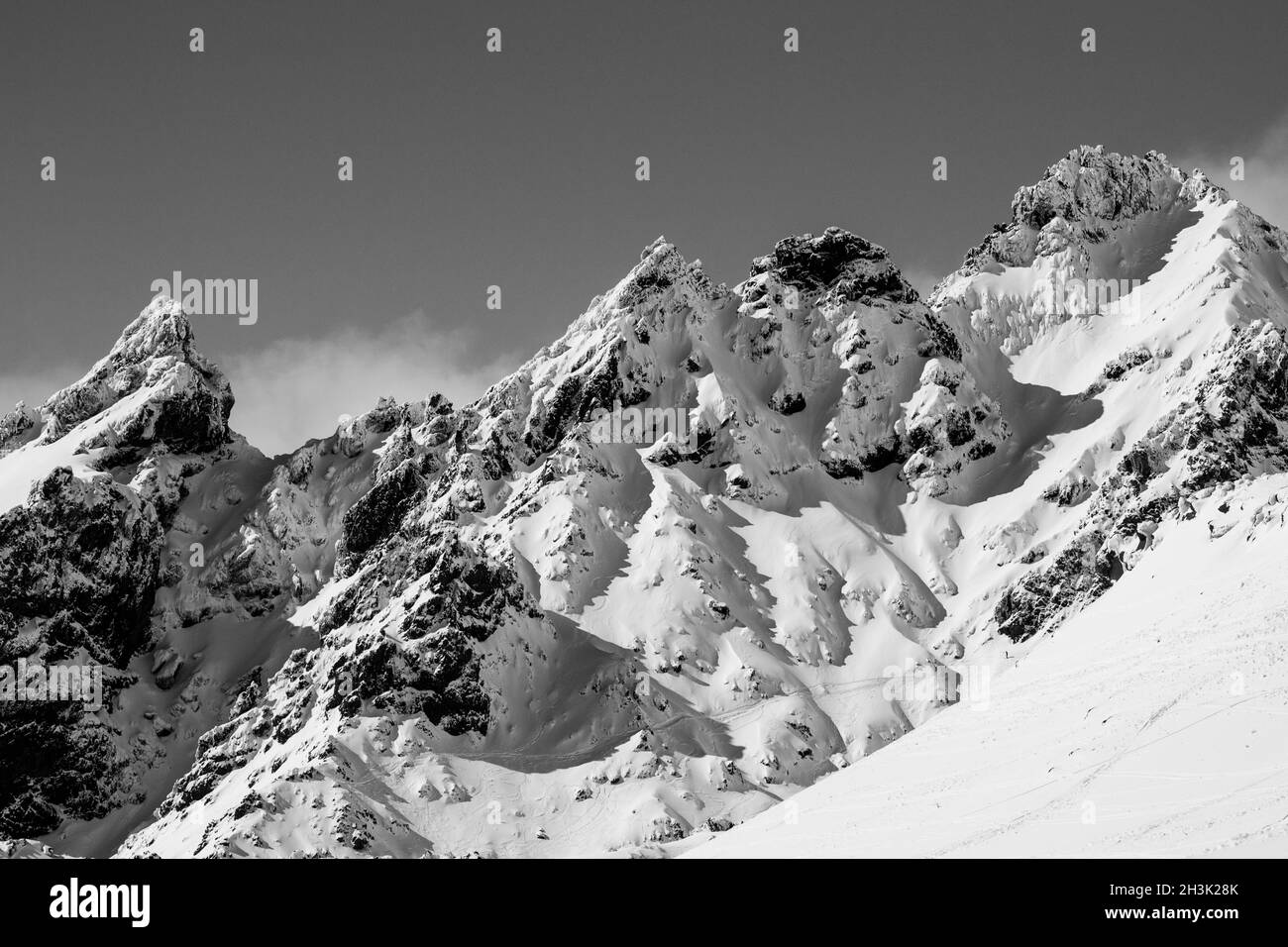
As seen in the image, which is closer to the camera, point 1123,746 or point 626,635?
point 1123,746

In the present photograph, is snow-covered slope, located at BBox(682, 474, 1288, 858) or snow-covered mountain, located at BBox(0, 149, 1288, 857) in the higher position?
snow-covered mountain, located at BBox(0, 149, 1288, 857)

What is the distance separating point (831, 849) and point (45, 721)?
151743mm

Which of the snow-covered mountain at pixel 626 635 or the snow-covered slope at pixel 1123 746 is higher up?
the snow-covered mountain at pixel 626 635

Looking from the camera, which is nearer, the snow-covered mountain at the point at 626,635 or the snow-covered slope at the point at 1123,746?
the snow-covered slope at the point at 1123,746

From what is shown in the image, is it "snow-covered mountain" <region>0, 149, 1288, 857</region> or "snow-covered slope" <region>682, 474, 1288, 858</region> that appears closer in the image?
"snow-covered slope" <region>682, 474, 1288, 858</region>

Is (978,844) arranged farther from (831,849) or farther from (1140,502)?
(1140,502)

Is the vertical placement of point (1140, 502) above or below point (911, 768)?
above

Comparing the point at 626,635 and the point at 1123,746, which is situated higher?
the point at 626,635
